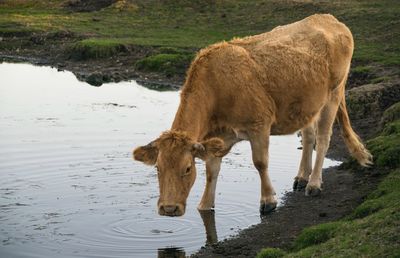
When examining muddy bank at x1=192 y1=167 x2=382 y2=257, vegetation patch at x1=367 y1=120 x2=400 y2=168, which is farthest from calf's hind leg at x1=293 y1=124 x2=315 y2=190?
vegetation patch at x1=367 y1=120 x2=400 y2=168

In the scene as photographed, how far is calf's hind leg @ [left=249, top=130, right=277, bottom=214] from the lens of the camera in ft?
43.9

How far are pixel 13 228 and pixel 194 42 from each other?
82.0 ft

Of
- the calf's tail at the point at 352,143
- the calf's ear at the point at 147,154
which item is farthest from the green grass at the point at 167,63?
the calf's ear at the point at 147,154

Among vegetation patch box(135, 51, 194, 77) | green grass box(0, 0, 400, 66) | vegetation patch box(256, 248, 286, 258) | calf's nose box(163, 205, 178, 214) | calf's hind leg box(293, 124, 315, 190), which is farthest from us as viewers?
green grass box(0, 0, 400, 66)

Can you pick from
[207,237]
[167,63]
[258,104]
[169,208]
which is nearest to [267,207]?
[207,237]

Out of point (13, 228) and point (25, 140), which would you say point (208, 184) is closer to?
point (13, 228)

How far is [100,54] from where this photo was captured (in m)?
36.2

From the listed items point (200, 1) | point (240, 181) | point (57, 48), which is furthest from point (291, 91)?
point (200, 1)

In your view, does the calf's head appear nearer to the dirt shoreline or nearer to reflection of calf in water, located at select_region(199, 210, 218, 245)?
the dirt shoreline

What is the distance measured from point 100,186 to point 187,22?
28.9m

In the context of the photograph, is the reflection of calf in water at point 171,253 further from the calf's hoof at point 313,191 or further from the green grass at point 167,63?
the green grass at point 167,63

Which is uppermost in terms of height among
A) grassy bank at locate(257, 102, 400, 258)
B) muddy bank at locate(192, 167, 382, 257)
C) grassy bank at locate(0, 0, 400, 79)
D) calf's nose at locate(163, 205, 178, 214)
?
grassy bank at locate(0, 0, 400, 79)

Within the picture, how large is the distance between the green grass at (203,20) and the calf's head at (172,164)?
18.5 m

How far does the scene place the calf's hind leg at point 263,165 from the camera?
43.9 ft
